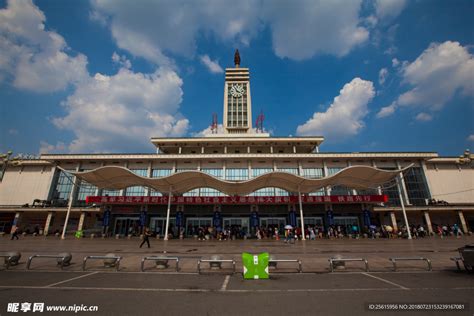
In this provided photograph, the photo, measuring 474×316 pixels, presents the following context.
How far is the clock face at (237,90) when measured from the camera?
182ft

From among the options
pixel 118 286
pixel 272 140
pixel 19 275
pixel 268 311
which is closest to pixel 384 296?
pixel 268 311

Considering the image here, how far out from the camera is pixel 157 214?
28.5m

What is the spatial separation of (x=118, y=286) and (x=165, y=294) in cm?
170

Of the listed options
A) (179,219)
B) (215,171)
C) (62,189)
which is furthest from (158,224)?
(62,189)

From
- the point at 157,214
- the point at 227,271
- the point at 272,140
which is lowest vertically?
the point at 227,271

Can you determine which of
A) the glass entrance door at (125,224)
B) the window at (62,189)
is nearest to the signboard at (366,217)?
the glass entrance door at (125,224)

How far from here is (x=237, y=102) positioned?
54.9m

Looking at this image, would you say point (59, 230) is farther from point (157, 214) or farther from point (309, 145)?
point (309, 145)

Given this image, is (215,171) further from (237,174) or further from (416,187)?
(416,187)

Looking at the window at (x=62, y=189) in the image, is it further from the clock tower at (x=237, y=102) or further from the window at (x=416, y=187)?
the window at (x=416, y=187)

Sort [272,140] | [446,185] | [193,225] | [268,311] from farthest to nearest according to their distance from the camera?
1. [272,140]
2. [446,185]
3. [193,225]
4. [268,311]

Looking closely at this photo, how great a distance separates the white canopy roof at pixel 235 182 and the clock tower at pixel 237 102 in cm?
2765

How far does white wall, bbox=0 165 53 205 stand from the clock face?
40.2 meters

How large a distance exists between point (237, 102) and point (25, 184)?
143 ft
